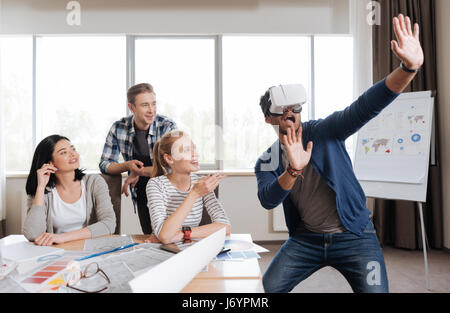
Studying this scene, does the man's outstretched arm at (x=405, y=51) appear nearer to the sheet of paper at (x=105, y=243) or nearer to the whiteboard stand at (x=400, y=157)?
the sheet of paper at (x=105, y=243)

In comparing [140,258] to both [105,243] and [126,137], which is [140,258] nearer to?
[105,243]

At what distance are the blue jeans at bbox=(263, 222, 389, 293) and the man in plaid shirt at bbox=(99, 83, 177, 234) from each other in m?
0.95

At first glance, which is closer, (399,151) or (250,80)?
(399,151)

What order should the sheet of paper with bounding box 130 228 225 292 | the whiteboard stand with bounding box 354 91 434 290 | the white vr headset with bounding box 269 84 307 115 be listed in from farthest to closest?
the whiteboard stand with bounding box 354 91 434 290
the white vr headset with bounding box 269 84 307 115
the sheet of paper with bounding box 130 228 225 292

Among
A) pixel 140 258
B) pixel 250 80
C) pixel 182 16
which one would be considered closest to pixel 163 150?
pixel 140 258

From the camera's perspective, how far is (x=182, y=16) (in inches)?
143

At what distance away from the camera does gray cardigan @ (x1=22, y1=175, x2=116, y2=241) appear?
1342 millimetres

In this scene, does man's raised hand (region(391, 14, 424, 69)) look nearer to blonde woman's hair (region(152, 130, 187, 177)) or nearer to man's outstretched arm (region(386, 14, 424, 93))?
man's outstretched arm (region(386, 14, 424, 93))

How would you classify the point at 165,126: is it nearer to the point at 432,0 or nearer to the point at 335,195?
the point at 335,195

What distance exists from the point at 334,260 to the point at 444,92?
2.86 meters

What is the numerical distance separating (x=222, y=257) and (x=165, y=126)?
1.27 metres

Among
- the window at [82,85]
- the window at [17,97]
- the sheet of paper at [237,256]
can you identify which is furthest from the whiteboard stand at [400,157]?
the window at [17,97]

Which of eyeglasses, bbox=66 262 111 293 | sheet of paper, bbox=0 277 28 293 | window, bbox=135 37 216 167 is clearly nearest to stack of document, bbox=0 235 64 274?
sheet of paper, bbox=0 277 28 293

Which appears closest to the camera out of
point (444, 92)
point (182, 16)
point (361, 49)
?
point (444, 92)
